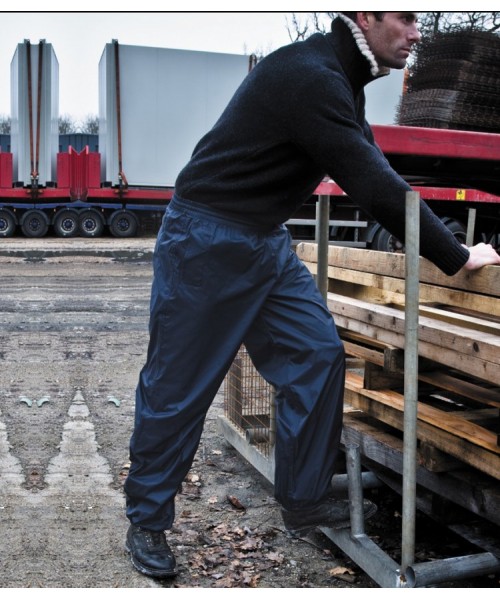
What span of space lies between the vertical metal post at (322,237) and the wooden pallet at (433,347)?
0.15 meters

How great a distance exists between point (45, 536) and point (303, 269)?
1602 mm

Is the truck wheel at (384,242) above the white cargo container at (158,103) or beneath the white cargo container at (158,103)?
beneath

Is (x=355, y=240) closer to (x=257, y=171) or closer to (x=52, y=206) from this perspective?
(x=52, y=206)

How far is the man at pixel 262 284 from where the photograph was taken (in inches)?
103

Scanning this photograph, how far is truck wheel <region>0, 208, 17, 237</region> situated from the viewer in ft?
Answer: 61.8

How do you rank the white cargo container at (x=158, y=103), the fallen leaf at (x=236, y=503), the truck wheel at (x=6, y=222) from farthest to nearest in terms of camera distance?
the truck wheel at (x=6, y=222) < the white cargo container at (x=158, y=103) < the fallen leaf at (x=236, y=503)

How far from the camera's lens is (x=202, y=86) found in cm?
1764

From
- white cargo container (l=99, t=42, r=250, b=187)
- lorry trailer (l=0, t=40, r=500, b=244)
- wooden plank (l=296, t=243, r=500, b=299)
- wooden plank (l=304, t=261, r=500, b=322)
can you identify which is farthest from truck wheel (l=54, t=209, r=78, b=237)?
wooden plank (l=304, t=261, r=500, b=322)

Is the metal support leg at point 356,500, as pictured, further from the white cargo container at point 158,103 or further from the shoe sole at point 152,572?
the white cargo container at point 158,103

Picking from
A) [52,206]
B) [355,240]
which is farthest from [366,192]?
[52,206]

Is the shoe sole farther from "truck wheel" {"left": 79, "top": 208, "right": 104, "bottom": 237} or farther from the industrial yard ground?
"truck wheel" {"left": 79, "top": 208, "right": 104, "bottom": 237}

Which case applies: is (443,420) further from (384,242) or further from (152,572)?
(384,242)

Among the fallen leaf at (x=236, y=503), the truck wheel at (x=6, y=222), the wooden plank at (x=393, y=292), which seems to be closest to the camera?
the wooden plank at (x=393, y=292)

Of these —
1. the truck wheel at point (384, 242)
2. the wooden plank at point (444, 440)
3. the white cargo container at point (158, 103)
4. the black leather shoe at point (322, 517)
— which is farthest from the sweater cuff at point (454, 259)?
the white cargo container at point (158, 103)
